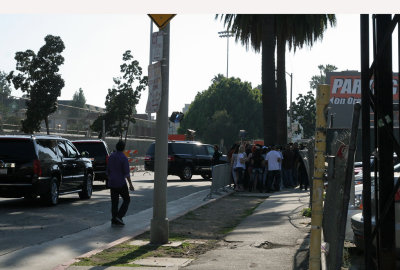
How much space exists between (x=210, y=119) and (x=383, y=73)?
8768 cm

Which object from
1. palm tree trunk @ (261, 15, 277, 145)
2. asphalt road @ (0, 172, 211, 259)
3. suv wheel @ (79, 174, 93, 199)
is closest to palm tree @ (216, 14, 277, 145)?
palm tree trunk @ (261, 15, 277, 145)

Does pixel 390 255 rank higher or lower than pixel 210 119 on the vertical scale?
lower

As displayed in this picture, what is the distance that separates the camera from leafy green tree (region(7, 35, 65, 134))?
3669 cm

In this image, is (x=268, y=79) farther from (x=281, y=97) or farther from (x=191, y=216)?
(x=191, y=216)

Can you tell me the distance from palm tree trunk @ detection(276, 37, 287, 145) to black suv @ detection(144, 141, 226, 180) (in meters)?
3.01

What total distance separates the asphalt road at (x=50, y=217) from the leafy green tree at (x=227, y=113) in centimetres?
6885

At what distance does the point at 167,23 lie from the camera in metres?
10.2

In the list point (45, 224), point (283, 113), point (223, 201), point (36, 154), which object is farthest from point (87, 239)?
point (283, 113)

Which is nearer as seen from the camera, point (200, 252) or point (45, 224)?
point (200, 252)

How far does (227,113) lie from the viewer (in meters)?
93.0

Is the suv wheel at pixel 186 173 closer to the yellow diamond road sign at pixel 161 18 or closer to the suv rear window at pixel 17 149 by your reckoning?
the suv rear window at pixel 17 149

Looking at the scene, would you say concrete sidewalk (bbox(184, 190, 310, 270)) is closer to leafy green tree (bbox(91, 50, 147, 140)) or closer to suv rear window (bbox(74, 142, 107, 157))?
suv rear window (bbox(74, 142, 107, 157))

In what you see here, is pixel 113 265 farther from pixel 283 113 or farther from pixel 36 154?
pixel 283 113

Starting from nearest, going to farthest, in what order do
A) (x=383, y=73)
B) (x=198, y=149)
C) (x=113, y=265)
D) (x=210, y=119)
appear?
(x=383, y=73) → (x=113, y=265) → (x=198, y=149) → (x=210, y=119)
